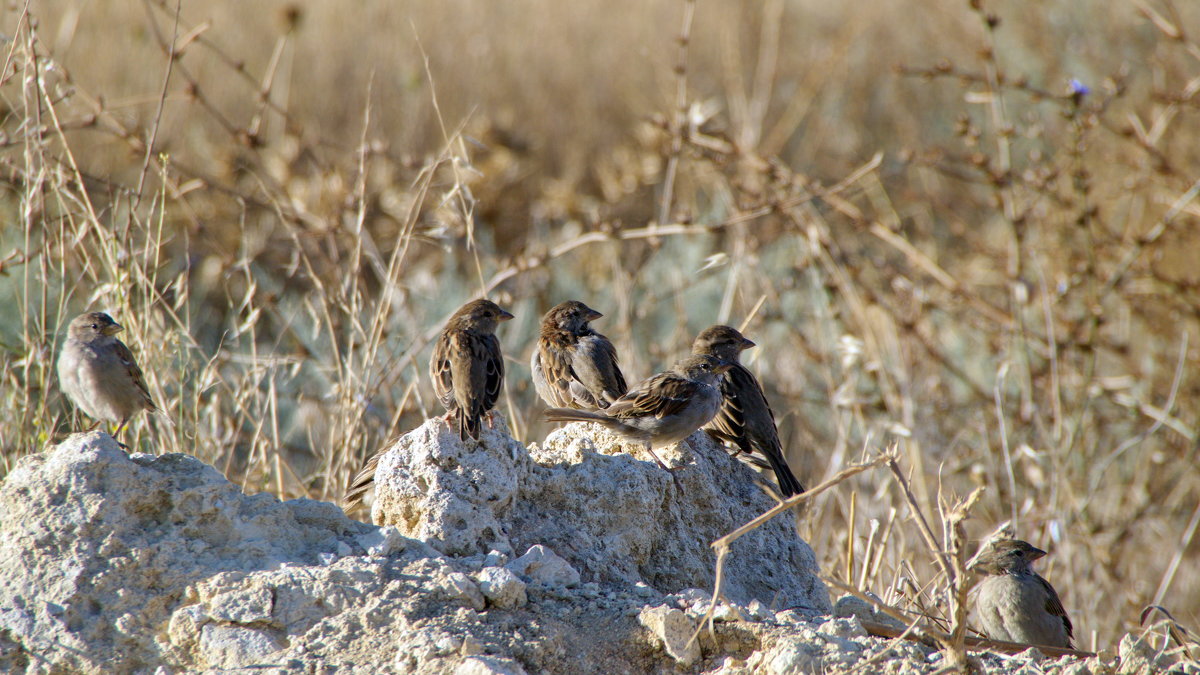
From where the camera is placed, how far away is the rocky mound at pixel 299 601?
2979 millimetres

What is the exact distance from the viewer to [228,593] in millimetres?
3062

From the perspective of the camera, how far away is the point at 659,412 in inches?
186

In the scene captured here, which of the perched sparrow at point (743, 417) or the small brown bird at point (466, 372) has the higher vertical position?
the small brown bird at point (466, 372)

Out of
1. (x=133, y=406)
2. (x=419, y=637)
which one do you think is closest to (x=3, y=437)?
(x=133, y=406)

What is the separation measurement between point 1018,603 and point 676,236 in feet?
23.6

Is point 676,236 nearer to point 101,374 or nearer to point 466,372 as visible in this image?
point 466,372

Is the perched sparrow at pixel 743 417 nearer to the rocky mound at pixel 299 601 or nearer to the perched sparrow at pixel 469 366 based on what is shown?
the perched sparrow at pixel 469 366

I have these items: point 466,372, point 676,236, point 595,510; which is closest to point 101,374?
point 466,372

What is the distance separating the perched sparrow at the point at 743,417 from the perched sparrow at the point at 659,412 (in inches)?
15.6

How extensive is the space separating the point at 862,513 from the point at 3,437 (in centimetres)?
488

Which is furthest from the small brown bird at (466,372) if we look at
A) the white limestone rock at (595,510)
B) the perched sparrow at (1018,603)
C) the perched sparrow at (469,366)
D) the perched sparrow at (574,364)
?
the perched sparrow at (1018,603)

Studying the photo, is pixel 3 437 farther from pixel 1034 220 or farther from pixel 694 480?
pixel 1034 220

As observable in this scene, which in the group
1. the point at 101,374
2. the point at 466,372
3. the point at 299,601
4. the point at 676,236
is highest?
the point at 101,374

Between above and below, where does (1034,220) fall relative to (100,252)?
below
